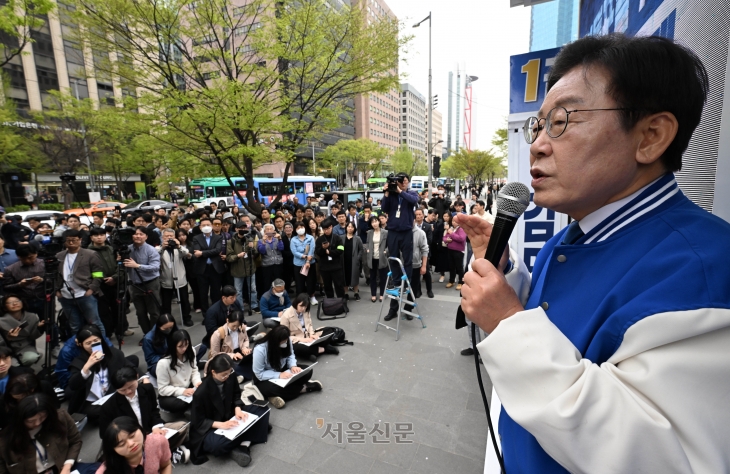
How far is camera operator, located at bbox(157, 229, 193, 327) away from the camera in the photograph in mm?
6488

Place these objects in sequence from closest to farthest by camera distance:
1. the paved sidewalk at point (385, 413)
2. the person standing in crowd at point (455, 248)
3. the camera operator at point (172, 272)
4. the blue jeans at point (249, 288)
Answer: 1. the paved sidewalk at point (385, 413)
2. the camera operator at point (172, 272)
3. the blue jeans at point (249, 288)
4. the person standing in crowd at point (455, 248)

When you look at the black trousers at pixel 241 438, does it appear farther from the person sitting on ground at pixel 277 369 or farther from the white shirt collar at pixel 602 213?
the white shirt collar at pixel 602 213

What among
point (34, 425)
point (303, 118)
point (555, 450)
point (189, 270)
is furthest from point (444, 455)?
point (303, 118)

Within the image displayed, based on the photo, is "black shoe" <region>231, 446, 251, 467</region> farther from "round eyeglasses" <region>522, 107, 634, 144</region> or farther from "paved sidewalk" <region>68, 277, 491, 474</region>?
"round eyeglasses" <region>522, 107, 634, 144</region>

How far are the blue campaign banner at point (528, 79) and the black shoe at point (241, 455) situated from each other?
13.7 ft

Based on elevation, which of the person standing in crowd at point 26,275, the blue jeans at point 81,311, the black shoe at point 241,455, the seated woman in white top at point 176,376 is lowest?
the black shoe at point 241,455

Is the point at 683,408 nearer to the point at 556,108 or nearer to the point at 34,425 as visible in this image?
the point at 556,108

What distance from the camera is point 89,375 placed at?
405 centimetres

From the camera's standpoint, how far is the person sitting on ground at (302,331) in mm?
5237

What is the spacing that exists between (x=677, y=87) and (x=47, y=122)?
32.6 metres

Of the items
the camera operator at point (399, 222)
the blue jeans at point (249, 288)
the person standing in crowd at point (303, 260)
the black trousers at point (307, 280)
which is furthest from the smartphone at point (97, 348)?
the camera operator at point (399, 222)

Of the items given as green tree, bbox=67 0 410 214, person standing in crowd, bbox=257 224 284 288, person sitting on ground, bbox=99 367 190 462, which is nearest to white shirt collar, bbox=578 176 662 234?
person sitting on ground, bbox=99 367 190 462

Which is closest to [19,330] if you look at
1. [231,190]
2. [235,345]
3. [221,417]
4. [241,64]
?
[235,345]

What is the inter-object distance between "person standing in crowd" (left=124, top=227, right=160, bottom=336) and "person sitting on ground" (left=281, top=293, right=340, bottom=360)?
2.45 metres
